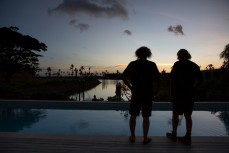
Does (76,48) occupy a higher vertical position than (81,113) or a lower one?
higher

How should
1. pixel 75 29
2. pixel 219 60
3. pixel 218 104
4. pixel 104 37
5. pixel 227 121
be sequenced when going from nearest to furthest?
pixel 227 121
pixel 218 104
pixel 75 29
pixel 104 37
pixel 219 60

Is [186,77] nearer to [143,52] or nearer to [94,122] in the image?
[143,52]

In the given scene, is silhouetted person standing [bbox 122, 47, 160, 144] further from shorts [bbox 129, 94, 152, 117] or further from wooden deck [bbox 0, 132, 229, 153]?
wooden deck [bbox 0, 132, 229, 153]

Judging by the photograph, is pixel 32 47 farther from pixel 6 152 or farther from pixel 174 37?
pixel 6 152

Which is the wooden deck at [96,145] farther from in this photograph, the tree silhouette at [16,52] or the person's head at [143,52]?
the tree silhouette at [16,52]

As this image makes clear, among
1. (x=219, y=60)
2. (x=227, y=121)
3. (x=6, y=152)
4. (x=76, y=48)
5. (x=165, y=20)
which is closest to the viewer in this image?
(x=6, y=152)

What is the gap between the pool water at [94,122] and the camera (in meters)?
7.37

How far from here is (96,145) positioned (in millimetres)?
3729

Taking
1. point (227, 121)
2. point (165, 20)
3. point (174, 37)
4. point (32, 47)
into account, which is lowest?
point (227, 121)

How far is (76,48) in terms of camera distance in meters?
20.8

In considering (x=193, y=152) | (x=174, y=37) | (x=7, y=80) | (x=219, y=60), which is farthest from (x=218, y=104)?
(x=7, y=80)

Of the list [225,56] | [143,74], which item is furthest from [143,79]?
[225,56]

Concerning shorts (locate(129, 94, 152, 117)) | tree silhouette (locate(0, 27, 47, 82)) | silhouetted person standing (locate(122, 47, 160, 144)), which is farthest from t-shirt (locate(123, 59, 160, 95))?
tree silhouette (locate(0, 27, 47, 82))

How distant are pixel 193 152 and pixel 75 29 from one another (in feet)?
47.2
